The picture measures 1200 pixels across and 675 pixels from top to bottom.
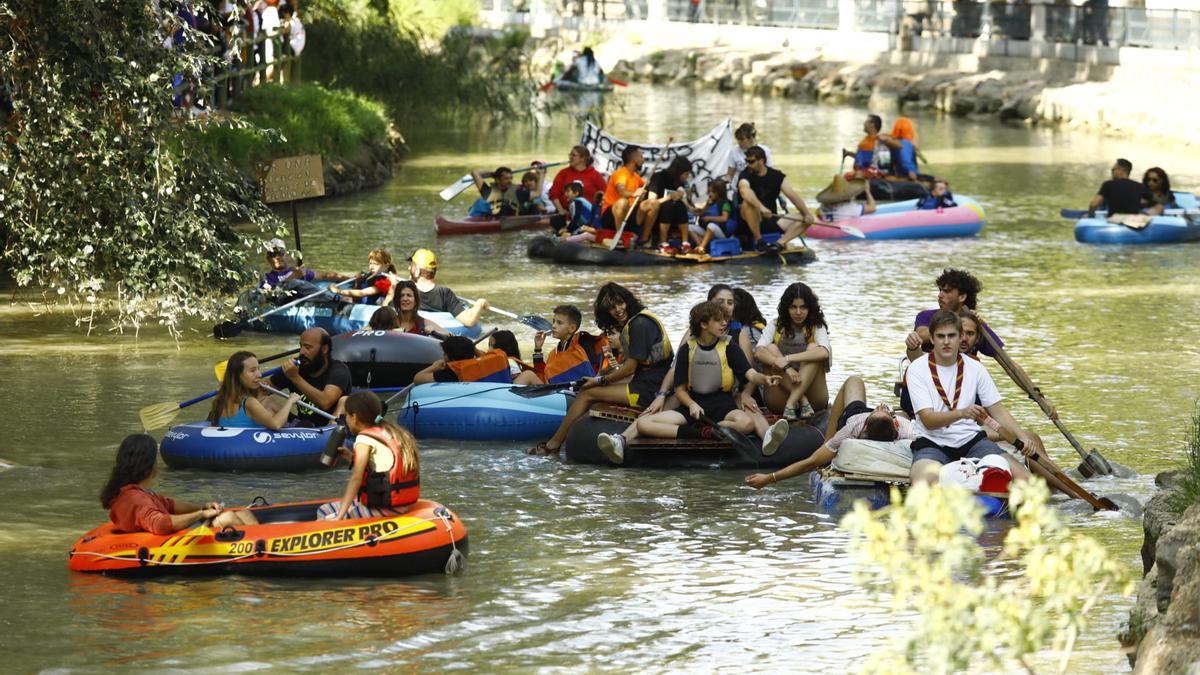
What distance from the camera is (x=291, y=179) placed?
1689 centimetres

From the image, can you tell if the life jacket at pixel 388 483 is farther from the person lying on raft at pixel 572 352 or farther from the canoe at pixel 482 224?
the canoe at pixel 482 224

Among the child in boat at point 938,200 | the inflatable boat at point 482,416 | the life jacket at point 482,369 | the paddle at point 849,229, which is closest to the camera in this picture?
the inflatable boat at point 482,416

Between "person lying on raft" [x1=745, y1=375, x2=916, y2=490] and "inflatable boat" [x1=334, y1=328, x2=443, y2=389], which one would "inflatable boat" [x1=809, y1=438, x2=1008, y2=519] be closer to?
"person lying on raft" [x1=745, y1=375, x2=916, y2=490]

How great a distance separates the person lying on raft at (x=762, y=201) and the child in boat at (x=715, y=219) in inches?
6.8

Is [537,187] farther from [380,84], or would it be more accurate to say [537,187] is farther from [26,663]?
[26,663]

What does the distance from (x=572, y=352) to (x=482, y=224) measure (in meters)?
10.2

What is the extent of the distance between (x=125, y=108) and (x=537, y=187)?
1148cm

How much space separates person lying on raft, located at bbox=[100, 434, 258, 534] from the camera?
9.43 m

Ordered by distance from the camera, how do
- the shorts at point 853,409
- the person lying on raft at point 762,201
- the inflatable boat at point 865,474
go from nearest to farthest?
the inflatable boat at point 865,474, the shorts at point 853,409, the person lying on raft at point 762,201

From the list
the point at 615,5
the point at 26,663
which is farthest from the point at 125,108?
the point at 615,5

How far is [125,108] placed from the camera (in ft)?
40.6

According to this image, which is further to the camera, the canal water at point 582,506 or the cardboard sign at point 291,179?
the cardboard sign at point 291,179

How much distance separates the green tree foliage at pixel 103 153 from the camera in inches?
469

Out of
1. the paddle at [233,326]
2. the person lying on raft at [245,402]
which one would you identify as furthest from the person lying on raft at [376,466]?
the paddle at [233,326]
